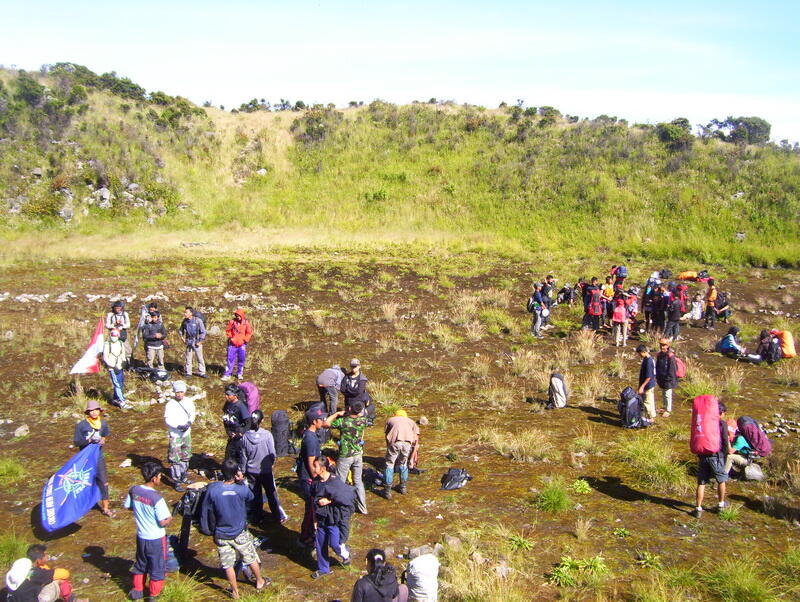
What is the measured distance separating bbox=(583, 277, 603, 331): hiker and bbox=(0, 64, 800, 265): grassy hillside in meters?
17.4

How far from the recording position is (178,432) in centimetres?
919

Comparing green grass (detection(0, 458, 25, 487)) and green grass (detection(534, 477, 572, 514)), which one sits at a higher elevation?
green grass (detection(534, 477, 572, 514))

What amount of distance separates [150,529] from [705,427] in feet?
23.6

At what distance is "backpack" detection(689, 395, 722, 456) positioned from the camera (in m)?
7.94

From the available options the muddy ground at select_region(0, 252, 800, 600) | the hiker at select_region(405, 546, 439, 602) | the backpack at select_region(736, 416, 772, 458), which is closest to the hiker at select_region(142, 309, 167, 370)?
the muddy ground at select_region(0, 252, 800, 600)

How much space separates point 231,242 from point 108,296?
632 inches

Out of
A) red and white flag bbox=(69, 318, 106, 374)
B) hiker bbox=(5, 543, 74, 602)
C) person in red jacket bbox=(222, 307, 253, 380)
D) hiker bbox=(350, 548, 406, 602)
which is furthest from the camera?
person in red jacket bbox=(222, 307, 253, 380)

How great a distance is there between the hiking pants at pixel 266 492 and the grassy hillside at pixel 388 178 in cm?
3073

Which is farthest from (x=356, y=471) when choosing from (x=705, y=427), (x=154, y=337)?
(x=154, y=337)

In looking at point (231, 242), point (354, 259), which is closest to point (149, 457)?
point (354, 259)

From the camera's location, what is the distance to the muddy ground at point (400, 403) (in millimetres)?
7617

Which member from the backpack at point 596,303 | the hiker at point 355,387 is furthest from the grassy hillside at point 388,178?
the hiker at point 355,387

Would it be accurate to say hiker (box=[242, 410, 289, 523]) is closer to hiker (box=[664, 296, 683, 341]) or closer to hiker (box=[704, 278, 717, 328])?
hiker (box=[664, 296, 683, 341])

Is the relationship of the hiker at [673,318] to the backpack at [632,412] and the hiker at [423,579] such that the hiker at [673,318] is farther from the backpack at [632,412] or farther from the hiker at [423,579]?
the hiker at [423,579]
